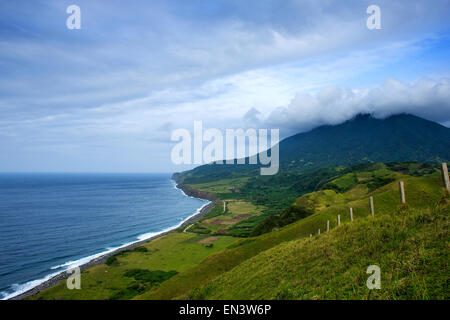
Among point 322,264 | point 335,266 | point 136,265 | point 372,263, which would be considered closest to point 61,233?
point 136,265

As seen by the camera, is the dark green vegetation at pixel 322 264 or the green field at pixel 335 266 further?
the dark green vegetation at pixel 322 264

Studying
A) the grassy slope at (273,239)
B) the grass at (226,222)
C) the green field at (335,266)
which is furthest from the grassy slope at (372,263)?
the grass at (226,222)

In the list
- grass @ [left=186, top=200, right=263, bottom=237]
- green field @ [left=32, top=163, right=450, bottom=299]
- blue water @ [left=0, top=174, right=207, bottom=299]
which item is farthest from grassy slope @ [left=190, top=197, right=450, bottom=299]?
grass @ [left=186, top=200, right=263, bottom=237]

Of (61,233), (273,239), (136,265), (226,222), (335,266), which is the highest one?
(335,266)

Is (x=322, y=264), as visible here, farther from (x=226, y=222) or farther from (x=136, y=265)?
(x=226, y=222)

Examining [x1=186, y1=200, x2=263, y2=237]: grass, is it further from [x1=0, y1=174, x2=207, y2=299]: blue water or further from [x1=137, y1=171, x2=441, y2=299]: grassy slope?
[x1=137, y1=171, x2=441, y2=299]: grassy slope

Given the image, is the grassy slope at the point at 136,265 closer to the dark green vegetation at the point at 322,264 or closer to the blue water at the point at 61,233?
the dark green vegetation at the point at 322,264
